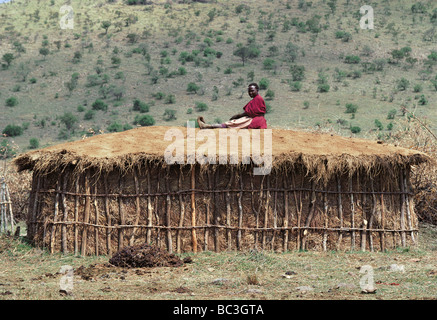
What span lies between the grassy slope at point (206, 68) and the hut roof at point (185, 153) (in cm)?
1317

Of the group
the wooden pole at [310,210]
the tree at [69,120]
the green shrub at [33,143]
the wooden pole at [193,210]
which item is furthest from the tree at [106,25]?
the wooden pole at [310,210]

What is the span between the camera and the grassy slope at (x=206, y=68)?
3088cm

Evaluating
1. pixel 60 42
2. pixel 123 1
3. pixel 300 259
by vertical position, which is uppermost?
pixel 123 1

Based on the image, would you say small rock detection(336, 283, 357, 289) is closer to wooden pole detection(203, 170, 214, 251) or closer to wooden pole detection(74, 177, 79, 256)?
wooden pole detection(203, 170, 214, 251)

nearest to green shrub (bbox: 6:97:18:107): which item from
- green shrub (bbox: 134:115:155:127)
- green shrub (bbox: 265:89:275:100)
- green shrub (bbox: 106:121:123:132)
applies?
green shrub (bbox: 106:121:123:132)

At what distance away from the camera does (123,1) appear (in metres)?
50.9

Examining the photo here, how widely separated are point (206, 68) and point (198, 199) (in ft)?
89.8

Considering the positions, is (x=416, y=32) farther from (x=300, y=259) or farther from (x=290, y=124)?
(x=300, y=259)

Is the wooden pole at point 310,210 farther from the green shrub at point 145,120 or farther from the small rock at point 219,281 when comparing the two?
the green shrub at point 145,120

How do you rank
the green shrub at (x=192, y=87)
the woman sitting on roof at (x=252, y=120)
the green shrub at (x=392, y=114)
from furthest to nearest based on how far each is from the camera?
the green shrub at (x=192, y=87), the green shrub at (x=392, y=114), the woman sitting on roof at (x=252, y=120)

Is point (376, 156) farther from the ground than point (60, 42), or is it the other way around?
point (60, 42)

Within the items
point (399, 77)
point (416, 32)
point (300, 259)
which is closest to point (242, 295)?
point (300, 259)

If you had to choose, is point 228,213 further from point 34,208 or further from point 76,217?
point 34,208

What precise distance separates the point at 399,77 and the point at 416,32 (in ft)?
28.9
